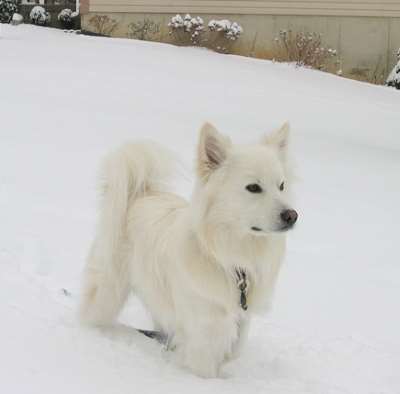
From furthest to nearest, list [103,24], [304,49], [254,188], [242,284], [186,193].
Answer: [103,24] < [304,49] < [186,193] < [242,284] < [254,188]

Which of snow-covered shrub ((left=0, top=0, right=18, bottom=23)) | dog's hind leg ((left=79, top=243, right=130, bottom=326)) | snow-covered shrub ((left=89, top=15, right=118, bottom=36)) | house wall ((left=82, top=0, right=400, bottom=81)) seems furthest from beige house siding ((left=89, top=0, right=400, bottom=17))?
dog's hind leg ((left=79, top=243, right=130, bottom=326))

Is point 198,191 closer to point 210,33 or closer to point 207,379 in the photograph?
point 207,379

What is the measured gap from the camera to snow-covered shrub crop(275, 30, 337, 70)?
701 inches

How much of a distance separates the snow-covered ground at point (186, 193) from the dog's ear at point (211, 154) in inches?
23.5

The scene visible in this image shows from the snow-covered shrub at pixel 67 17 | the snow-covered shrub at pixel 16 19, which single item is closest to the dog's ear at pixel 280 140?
the snow-covered shrub at pixel 67 17

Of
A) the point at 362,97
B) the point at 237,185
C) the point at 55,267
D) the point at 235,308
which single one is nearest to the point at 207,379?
the point at 235,308

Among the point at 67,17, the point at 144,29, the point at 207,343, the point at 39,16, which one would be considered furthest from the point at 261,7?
the point at 207,343

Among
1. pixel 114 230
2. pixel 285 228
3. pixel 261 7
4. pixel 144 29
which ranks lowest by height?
pixel 144 29

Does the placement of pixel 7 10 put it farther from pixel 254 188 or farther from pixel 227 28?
pixel 254 188

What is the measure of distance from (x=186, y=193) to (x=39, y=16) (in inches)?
540

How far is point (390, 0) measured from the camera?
18.0m

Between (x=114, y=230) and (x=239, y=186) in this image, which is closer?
(x=239, y=186)

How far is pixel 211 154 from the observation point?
145 inches

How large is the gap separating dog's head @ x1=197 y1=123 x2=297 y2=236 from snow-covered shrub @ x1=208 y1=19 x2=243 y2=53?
14756mm
